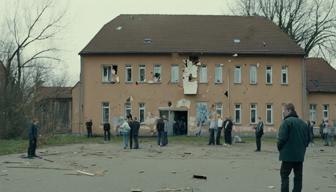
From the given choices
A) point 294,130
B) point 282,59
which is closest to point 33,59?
point 282,59

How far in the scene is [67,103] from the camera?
82.6 metres

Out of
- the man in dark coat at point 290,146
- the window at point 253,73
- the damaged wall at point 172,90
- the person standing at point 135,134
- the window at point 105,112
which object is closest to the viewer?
the man in dark coat at point 290,146

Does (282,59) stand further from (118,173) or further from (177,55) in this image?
(118,173)

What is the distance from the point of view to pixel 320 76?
198 ft

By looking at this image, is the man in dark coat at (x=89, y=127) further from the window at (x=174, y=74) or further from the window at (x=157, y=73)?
the window at (x=174, y=74)

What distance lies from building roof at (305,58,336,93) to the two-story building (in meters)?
4.88

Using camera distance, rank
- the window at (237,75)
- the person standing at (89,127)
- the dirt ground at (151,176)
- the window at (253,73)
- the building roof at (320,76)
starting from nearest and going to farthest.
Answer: the dirt ground at (151,176)
the person standing at (89,127)
the window at (237,75)
the window at (253,73)
the building roof at (320,76)

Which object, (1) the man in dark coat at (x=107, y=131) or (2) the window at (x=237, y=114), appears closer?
(1) the man in dark coat at (x=107, y=131)

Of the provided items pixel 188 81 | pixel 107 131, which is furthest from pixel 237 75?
pixel 107 131

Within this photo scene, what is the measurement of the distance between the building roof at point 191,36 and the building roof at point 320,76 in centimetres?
590

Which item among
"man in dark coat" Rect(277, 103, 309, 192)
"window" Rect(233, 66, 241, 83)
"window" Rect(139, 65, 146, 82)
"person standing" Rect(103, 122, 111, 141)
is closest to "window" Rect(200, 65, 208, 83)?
"window" Rect(233, 66, 241, 83)

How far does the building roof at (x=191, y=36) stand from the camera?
53906 mm

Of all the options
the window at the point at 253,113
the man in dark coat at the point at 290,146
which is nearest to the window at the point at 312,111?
the window at the point at 253,113

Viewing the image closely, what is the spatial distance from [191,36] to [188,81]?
183 inches
